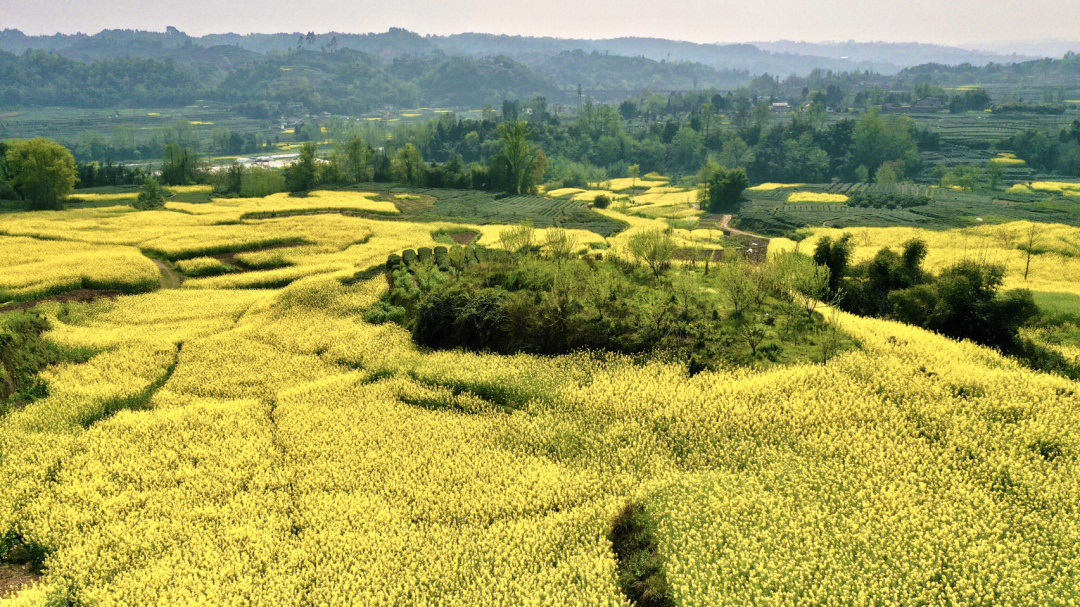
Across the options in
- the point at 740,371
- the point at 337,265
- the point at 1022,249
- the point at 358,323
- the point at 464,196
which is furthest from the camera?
the point at 464,196

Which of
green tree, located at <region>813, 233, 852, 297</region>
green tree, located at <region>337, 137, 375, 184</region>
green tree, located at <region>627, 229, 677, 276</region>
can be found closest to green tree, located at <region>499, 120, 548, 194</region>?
green tree, located at <region>337, 137, 375, 184</region>

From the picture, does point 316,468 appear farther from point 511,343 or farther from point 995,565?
point 995,565

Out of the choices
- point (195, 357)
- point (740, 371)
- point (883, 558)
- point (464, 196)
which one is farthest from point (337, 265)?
point (464, 196)

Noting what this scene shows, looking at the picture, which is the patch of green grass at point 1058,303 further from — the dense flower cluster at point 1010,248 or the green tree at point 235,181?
the green tree at point 235,181

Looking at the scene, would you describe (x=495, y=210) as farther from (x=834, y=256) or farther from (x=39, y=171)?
(x=834, y=256)

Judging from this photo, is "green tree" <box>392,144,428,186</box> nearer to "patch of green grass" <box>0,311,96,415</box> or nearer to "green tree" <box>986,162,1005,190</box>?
"patch of green grass" <box>0,311,96,415</box>

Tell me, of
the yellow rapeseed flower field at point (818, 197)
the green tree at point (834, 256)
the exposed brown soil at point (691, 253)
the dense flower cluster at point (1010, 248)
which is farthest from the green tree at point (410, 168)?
the green tree at point (834, 256)
